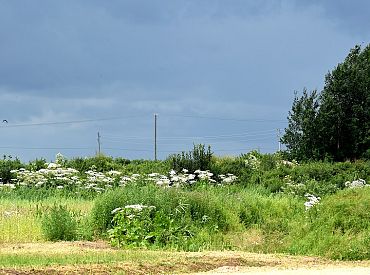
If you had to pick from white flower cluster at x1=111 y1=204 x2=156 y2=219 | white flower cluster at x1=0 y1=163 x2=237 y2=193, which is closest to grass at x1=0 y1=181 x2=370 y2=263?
white flower cluster at x1=111 y1=204 x2=156 y2=219

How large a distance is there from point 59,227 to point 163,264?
527cm

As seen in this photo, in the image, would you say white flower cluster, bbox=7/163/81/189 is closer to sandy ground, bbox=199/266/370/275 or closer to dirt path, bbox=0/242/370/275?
dirt path, bbox=0/242/370/275

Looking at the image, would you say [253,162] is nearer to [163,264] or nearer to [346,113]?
[346,113]

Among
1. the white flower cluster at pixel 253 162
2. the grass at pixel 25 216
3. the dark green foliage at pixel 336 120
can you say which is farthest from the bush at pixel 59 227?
the dark green foliage at pixel 336 120

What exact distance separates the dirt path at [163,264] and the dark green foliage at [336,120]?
24294mm

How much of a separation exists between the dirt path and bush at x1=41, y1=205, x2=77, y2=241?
3.32 ft

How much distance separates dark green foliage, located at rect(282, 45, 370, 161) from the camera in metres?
37.6

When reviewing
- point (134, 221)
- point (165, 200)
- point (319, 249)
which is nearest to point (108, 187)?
point (165, 200)

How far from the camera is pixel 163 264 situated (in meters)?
11.2

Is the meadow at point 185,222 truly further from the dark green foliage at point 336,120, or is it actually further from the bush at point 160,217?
the dark green foliage at point 336,120

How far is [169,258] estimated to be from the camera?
1210cm

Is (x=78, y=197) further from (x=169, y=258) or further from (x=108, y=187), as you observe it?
(x=169, y=258)

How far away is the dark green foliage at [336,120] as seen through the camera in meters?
37.6

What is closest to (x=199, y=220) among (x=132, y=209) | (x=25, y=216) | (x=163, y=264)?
(x=132, y=209)
